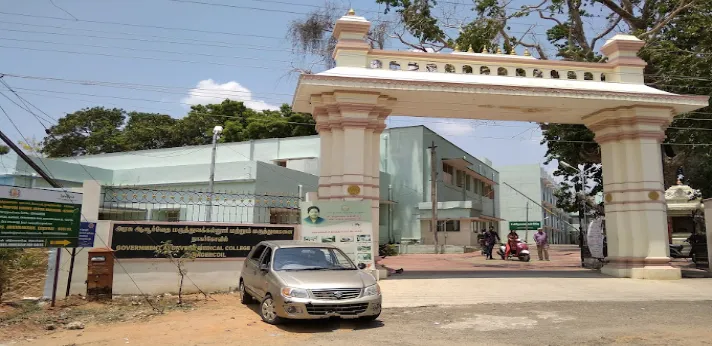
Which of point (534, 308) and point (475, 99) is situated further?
point (475, 99)

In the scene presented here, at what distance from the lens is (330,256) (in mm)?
8648

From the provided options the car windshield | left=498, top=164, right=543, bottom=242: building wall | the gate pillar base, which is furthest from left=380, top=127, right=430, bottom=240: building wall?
the car windshield

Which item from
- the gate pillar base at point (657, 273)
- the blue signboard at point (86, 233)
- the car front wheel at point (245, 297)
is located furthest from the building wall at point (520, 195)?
the blue signboard at point (86, 233)

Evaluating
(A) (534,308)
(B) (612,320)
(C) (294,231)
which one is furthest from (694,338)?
(C) (294,231)

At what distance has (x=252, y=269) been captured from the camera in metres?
8.77

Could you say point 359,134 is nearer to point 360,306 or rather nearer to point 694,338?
point 360,306

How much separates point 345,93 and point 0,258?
24.2ft

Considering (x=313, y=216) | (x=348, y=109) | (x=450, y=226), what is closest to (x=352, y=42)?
(x=348, y=109)

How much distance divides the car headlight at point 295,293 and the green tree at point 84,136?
37.6 metres

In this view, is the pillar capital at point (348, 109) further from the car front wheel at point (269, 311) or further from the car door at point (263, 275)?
the car front wheel at point (269, 311)

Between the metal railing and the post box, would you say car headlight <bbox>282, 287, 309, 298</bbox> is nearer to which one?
the metal railing

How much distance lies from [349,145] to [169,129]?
31.6m

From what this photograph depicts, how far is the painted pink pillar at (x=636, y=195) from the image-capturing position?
12.9 meters

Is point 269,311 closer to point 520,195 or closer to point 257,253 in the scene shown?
point 257,253
